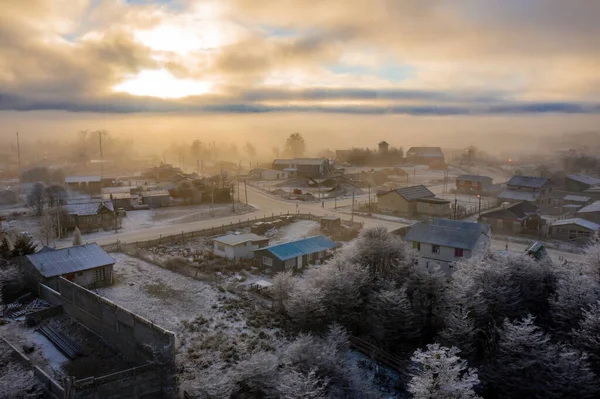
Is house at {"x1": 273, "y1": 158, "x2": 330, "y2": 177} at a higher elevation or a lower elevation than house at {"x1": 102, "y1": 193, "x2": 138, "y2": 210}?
higher

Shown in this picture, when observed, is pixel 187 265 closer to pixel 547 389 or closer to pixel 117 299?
pixel 117 299

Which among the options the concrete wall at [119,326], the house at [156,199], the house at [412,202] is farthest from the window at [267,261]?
the house at [156,199]

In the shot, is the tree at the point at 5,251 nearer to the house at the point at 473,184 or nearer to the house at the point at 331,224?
the house at the point at 331,224

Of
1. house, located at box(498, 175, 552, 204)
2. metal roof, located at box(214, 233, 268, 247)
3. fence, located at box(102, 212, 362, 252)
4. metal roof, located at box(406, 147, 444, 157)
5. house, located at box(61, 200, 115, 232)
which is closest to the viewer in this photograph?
metal roof, located at box(214, 233, 268, 247)

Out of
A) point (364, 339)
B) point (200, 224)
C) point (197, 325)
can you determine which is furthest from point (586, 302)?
point (200, 224)

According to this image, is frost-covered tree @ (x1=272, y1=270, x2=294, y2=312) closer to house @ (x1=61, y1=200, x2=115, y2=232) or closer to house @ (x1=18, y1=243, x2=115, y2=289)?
house @ (x1=18, y1=243, x2=115, y2=289)

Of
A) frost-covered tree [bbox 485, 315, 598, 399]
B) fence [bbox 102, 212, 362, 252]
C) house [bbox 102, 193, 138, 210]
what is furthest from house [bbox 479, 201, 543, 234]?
house [bbox 102, 193, 138, 210]
